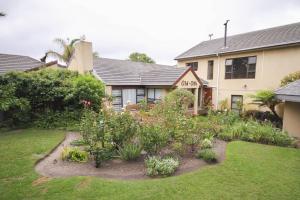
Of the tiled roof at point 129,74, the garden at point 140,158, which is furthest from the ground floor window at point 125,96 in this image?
the garden at point 140,158

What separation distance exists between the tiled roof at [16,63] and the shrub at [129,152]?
56.7 feet

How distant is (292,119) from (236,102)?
6917 mm

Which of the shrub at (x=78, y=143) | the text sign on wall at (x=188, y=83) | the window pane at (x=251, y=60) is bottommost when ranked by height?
the shrub at (x=78, y=143)

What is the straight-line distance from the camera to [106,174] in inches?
235

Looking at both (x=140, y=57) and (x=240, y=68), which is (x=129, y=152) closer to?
(x=240, y=68)

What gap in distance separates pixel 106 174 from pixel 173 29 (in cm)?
1933

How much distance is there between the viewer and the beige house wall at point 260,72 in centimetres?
1428

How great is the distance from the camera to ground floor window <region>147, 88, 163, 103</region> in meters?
17.8

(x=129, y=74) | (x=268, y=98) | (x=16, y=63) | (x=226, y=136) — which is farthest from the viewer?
(x=16, y=63)

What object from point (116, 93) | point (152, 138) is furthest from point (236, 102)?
point (152, 138)

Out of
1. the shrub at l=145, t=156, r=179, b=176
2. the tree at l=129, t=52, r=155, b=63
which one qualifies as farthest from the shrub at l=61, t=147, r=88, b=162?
the tree at l=129, t=52, r=155, b=63

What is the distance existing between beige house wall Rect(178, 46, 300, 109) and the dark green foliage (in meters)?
11.8

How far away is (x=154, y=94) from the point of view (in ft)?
59.7

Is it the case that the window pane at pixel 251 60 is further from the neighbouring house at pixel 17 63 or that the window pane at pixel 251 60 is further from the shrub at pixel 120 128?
the neighbouring house at pixel 17 63
